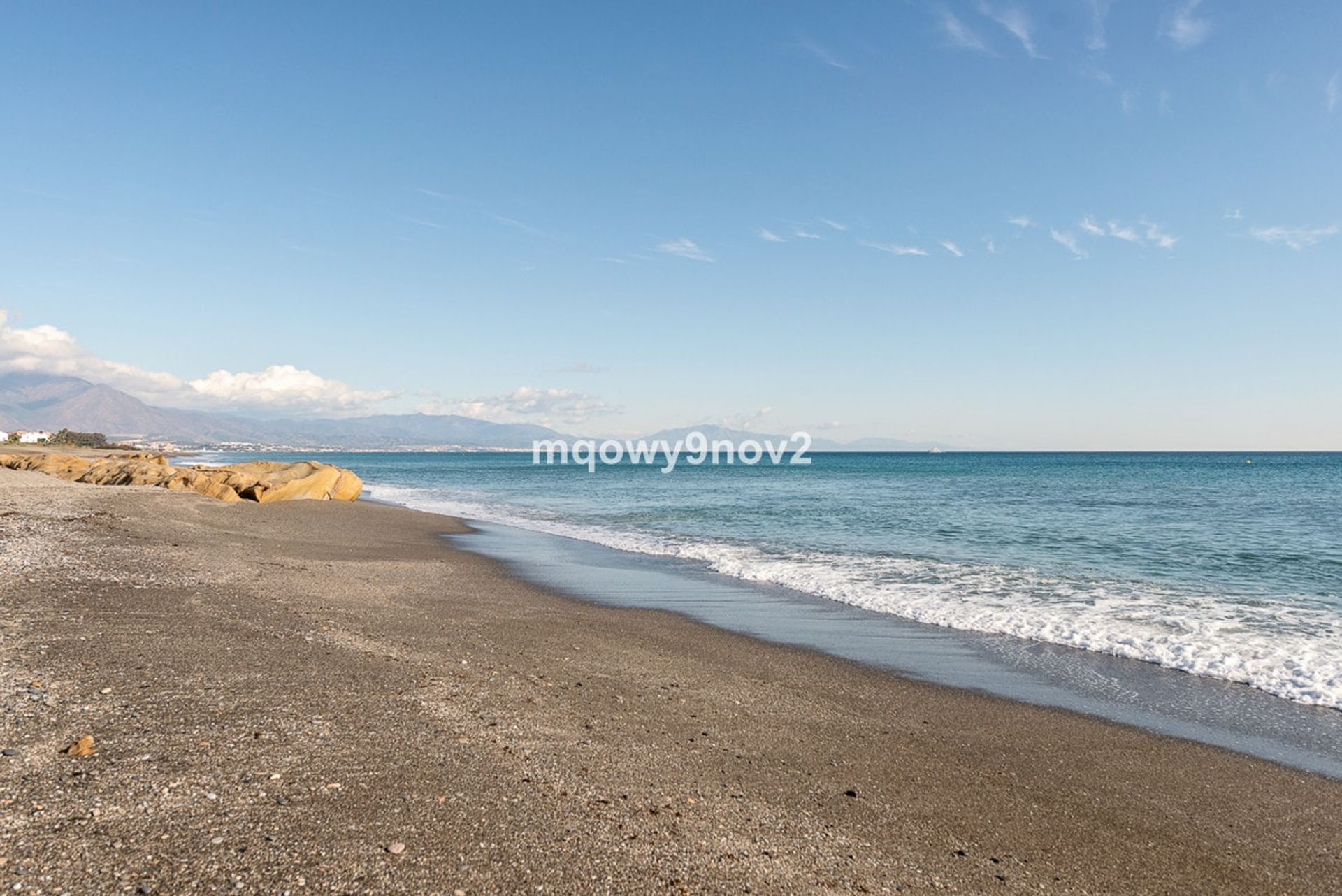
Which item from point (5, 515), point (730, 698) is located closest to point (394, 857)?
point (730, 698)

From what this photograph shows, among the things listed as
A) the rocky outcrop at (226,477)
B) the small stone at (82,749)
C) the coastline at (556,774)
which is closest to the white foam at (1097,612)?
the coastline at (556,774)

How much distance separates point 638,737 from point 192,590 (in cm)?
816

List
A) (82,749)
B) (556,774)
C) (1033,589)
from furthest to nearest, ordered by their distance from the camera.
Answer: (1033,589) → (556,774) → (82,749)

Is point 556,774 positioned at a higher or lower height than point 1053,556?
higher

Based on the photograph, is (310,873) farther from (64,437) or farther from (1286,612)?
(64,437)

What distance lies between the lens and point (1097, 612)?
12.9 m

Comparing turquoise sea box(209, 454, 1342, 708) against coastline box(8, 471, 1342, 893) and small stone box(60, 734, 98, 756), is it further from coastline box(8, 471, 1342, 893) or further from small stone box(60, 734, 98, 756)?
small stone box(60, 734, 98, 756)

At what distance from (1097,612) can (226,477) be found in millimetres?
31998

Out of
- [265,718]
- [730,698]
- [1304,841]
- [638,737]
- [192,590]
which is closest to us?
[1304,841]

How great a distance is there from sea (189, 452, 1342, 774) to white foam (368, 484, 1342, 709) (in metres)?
0.05

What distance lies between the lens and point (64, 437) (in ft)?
342

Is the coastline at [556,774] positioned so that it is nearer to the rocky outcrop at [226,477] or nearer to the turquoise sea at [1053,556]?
the turquoise sea at [1053,556]

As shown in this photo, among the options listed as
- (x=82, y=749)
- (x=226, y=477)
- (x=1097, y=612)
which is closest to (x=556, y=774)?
(x=82, y=749)

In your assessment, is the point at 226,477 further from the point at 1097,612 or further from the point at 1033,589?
the point at 1097,612
